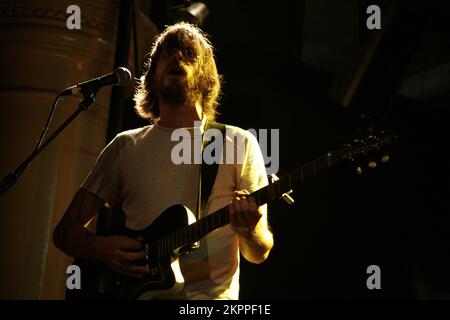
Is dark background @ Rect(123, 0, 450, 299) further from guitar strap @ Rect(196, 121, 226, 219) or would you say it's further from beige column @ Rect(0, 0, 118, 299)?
guitar strap @ Rect(196, 121, 226, 219)

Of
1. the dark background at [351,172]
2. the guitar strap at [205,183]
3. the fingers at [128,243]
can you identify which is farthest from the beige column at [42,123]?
the guitar strap at [205,183]

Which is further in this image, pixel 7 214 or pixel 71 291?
pixel 7 214

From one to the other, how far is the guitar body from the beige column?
53.6 inches

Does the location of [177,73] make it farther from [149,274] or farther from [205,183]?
[149,274]

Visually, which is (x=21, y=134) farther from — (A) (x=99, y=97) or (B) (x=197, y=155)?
(B) (x=197, y=155)

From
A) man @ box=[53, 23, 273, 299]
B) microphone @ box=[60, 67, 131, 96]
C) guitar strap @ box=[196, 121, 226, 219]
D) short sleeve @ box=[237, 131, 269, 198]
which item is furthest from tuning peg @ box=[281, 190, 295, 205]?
microphone @ box=[60, 67, 131, 96]

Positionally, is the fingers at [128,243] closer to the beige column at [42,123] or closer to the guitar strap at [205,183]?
the guitar strap at [205,183]

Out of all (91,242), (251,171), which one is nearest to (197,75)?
(251,171)

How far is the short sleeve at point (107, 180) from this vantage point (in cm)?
272

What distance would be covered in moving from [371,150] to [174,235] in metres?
0.93

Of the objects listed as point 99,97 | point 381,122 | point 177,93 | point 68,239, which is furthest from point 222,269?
point 99,97

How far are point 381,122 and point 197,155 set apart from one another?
1.75 metres

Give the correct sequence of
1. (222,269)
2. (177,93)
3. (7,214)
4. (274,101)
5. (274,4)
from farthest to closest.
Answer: (274,4), (274,101), (7,214), (177,93), (222,269)
